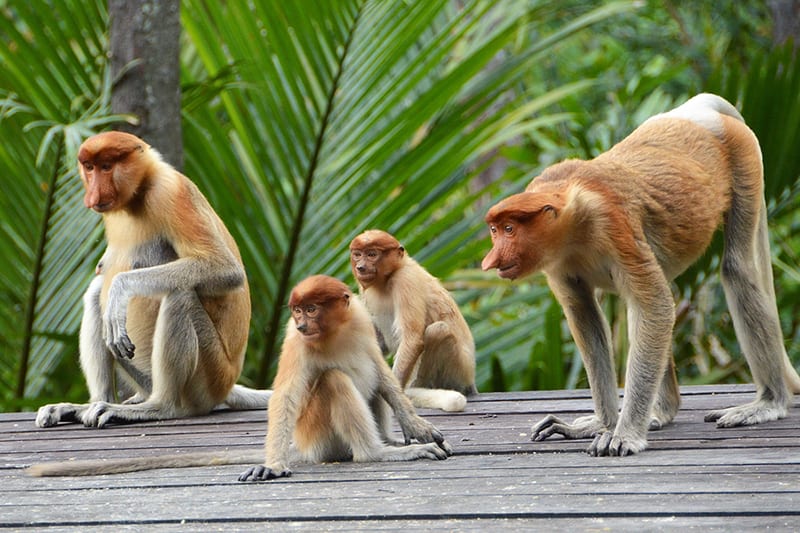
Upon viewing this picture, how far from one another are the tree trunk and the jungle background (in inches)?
Result: 3.1

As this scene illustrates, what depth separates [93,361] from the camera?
12.9ft

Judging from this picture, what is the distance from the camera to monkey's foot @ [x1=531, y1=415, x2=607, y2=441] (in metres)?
3.09

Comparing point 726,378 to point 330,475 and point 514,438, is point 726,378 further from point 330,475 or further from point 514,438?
point 330,475

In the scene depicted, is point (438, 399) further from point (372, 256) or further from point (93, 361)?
point (93, 361)

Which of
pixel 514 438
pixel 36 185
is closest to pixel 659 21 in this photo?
pixel 36 185

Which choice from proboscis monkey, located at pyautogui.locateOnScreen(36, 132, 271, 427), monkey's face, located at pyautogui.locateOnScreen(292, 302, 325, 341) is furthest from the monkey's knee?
monkey's face, located at pyautogui.locateOnScreen(292, 302, 325, 341)

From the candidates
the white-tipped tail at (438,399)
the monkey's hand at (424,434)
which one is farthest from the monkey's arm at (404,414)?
the white-tipped tail at (438,399)

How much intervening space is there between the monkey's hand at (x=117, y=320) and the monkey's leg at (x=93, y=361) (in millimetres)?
311

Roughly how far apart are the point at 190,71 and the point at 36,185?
1.39 m

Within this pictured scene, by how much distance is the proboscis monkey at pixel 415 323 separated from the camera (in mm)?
3861

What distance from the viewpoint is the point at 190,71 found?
5703 millimetres

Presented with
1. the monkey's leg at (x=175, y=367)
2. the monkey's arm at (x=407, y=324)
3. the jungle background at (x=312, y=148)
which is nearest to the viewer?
the monkey's leg at (x=175, y=367)

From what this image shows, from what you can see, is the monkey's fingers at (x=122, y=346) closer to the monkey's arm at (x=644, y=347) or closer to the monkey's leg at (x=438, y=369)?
the monkey's leg at (x=438, y=369)

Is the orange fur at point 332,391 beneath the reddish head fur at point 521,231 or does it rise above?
beneath
